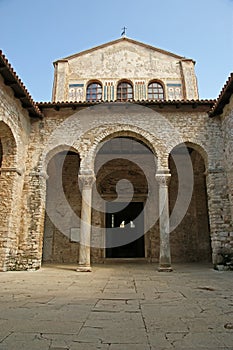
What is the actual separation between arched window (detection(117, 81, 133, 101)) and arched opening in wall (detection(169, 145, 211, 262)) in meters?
3.94

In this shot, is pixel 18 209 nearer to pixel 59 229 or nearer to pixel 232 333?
pixel 59 229

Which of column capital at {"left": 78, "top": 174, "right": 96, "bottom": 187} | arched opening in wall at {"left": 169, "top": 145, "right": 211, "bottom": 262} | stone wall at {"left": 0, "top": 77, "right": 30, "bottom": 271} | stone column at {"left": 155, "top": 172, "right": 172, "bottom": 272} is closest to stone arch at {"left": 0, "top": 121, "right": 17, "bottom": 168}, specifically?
stone wall at {"left": 0, "top": 77, "right": 30, "bottom": 271}

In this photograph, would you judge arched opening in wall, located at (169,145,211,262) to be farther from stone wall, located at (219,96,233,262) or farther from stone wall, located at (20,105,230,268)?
stone wall, located at (219,96,233,262)

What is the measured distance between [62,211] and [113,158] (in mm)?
3726

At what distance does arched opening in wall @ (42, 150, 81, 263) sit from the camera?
12445 millimetres

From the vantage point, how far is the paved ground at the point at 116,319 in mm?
2412

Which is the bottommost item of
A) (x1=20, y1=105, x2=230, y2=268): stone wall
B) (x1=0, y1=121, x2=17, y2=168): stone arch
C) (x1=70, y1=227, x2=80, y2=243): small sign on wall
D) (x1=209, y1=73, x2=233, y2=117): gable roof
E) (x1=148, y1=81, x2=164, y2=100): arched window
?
(x1=70, y1=227, x2=80, y2=243): small sign on wall

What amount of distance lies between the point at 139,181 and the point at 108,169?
5.84 feet

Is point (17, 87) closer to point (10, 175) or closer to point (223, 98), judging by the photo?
point (10, 175)

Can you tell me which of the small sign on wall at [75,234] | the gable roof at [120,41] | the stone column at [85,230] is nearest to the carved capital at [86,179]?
the stone column at [85,230]

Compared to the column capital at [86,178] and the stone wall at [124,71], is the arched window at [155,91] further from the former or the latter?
the column capital at [86,178]

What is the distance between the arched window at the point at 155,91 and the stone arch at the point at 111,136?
451 centimetres

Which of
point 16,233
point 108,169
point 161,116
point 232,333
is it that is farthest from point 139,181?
point 232,333

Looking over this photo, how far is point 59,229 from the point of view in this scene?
12.8m
